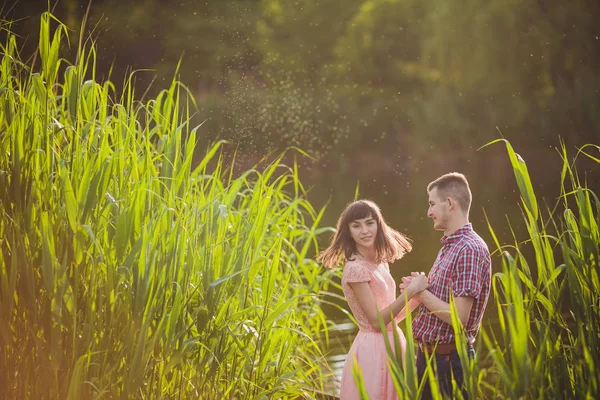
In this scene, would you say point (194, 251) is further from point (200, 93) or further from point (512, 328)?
point (200, 93)

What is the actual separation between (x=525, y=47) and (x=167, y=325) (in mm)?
19577

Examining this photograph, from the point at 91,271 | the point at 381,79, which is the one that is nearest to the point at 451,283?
the point at 91,271

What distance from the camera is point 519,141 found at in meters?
19.2

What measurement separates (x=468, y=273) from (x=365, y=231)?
0.47 meters

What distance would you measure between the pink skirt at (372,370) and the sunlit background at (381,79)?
34.9 feet

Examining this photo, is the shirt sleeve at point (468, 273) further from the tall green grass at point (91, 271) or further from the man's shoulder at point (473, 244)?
the tall green grass at point (91, 271)

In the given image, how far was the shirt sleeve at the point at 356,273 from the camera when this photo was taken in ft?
8.04

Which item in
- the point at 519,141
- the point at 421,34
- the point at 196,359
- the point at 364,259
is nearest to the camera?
the point at 196,359

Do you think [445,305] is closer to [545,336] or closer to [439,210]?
[439,210]

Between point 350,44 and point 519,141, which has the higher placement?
point 350,44

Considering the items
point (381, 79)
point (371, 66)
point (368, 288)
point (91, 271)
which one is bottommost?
point (91, 271)

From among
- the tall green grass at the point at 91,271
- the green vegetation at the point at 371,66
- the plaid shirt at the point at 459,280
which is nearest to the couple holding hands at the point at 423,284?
the plaid shirt at the point at 459,280

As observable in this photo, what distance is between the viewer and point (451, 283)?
220cm

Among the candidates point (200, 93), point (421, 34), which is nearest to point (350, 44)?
point (421, 34)
